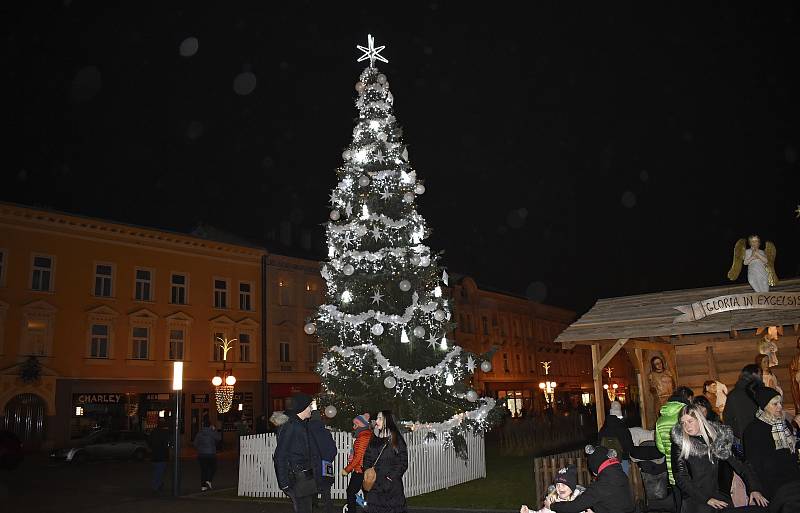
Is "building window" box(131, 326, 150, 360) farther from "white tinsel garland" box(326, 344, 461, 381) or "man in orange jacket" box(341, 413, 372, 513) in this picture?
"man in orange jacket" box(341, 413, 372, 513)

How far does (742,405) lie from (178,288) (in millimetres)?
32665

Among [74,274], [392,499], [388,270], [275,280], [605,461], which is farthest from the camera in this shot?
[275,280]

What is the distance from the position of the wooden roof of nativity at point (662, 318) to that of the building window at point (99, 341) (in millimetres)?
25890

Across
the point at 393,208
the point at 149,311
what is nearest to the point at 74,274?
the point at 149,311

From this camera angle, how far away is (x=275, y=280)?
40.4 m

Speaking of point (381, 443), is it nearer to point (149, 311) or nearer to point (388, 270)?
point (388, 270)

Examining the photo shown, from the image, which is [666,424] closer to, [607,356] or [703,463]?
[703,463]

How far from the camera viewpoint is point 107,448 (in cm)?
2638

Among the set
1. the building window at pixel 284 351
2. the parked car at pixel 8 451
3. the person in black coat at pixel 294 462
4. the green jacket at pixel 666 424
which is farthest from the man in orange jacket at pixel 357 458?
the building window at pixel 284 351

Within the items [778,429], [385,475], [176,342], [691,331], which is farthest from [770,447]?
[176,342]

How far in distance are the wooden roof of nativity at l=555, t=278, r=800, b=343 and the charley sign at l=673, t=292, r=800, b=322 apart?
0.08 m

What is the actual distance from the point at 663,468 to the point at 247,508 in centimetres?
853

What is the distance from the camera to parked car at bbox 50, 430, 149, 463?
25.3m

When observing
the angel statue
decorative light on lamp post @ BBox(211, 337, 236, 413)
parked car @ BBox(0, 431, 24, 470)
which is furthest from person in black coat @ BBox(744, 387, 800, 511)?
parked car @ BBox(0, 431, 24, 470)
